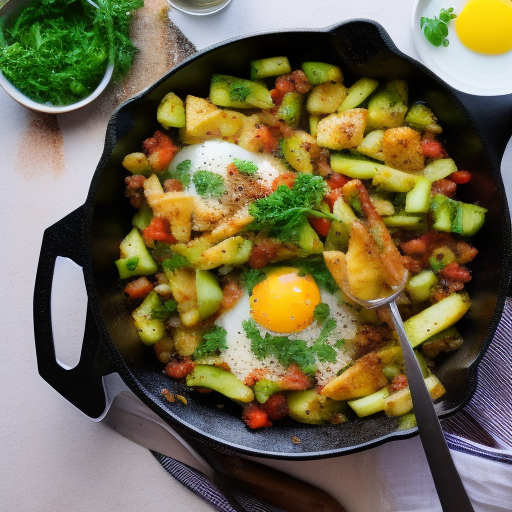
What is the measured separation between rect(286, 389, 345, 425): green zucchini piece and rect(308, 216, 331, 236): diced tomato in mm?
825

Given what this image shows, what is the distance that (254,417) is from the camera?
9.37 feet

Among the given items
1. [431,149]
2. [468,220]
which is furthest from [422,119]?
[468,220]

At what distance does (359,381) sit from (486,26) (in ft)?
7.16

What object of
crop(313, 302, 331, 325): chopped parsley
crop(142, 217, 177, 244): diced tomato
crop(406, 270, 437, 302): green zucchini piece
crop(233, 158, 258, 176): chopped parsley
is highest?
crop(233, 158, 258, 176): chopped parsley

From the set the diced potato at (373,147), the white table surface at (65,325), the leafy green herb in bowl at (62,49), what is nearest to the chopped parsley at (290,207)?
the diced potato at (373,147)

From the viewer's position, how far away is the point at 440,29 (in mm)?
3129

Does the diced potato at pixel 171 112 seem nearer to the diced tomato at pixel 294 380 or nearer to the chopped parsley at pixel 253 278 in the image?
the chopped parsley at pixel 253 278

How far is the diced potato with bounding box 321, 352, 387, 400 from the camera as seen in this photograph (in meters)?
2.72

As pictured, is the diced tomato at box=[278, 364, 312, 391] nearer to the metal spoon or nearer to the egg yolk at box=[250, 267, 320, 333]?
the egg yolk at box=[250, 267, 320, 333]

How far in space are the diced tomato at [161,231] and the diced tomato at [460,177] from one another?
4.89 ft

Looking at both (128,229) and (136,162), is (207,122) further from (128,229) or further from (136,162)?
(128,229)

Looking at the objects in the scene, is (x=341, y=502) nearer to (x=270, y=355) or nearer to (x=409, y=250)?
(x=270, y=355)

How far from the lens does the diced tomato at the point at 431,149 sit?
113 inches

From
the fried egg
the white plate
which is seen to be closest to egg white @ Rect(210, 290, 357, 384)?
the fried egg
